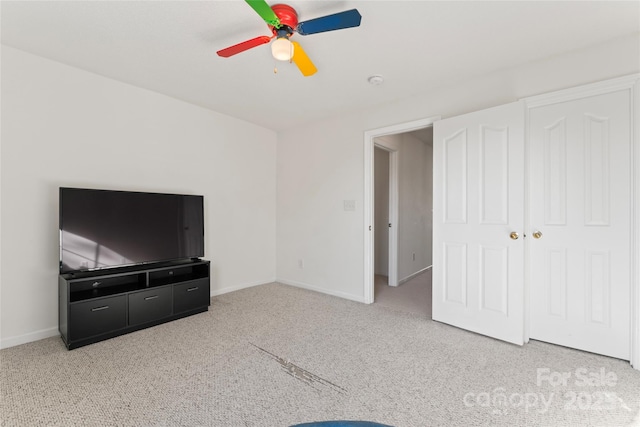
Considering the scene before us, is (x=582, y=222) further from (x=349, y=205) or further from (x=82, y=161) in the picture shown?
(x=82, y=161)

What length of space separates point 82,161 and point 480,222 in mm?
3796

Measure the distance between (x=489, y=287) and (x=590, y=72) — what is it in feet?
6.28

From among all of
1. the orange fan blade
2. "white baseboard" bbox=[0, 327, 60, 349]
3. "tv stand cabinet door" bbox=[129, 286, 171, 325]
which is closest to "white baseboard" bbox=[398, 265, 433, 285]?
"tv stand cabinet door" bbox=[129, 286, 171, 325]

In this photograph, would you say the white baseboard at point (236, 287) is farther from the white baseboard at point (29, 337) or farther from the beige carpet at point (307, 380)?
the white baseboard at point (29, 337)

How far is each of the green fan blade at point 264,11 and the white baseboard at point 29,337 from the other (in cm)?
313

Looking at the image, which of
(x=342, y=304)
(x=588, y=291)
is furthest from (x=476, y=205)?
(x=342, y=304)

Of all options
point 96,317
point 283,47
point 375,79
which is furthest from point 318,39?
point 96,317

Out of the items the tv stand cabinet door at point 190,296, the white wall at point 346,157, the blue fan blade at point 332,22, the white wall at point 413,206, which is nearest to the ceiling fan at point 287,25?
the blue fan blade at point 332,22

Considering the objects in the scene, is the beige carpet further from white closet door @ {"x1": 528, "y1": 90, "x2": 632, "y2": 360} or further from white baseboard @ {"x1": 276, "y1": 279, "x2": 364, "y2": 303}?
white baseboard @ {"x1": 276, "y1": 279, "x2": 364, "y2": 303}

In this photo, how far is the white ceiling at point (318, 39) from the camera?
183 cm

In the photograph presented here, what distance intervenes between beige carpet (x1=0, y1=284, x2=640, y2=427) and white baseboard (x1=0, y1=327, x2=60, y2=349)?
8cm

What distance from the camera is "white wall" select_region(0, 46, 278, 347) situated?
7.63 feet

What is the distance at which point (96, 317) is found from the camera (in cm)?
235

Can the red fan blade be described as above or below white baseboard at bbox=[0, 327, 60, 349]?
above
